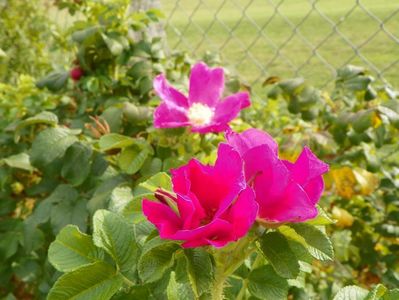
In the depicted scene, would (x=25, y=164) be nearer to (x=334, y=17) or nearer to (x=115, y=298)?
(x=115, y=298)

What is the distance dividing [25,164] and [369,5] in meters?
1.88

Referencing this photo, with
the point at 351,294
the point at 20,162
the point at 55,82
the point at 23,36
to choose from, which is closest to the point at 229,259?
the point at 351,294

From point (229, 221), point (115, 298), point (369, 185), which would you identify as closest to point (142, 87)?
point (369, 185)

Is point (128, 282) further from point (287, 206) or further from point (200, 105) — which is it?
point (200, 105)

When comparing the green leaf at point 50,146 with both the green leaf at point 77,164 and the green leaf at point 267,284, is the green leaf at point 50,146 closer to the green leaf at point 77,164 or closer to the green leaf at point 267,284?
the green leaf at point 77,164

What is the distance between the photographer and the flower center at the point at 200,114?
1077mm

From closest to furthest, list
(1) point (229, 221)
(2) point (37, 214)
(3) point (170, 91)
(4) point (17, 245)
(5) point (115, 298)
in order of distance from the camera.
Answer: (1) point (229, 221) → (5) point (115, 298) → (3) point (170, 91) → (2) point (37, 214) → (4) point (17, 245)

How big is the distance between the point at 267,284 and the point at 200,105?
1.73 feet

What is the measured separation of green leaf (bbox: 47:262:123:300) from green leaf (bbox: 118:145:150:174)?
43 centimetres

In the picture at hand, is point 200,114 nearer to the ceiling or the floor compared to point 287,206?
nearer to the floor

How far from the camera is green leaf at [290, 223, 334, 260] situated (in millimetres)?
550

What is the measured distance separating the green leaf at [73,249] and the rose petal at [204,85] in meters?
0.52

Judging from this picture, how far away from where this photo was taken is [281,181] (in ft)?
1.73

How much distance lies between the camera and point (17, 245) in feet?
4.75
